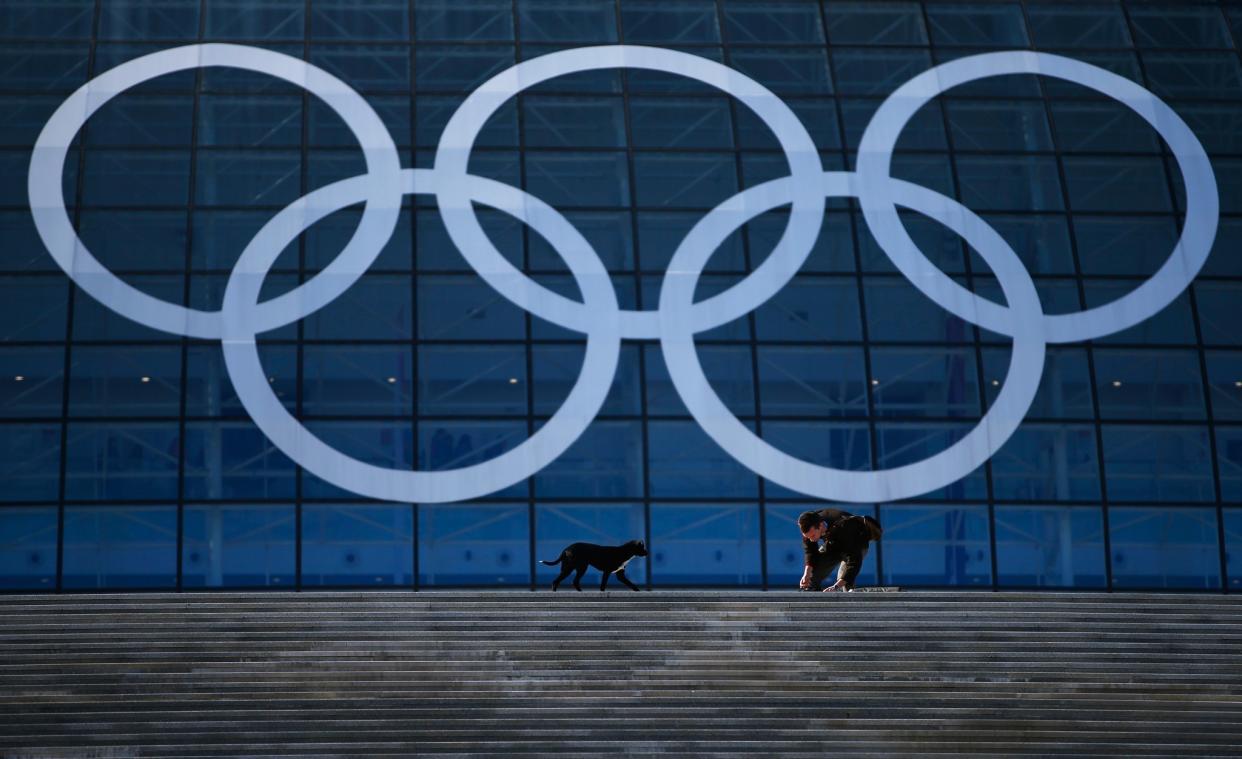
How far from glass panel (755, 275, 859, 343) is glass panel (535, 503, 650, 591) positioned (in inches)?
150

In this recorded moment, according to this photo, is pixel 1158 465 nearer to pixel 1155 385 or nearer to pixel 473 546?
pixel 1155 385

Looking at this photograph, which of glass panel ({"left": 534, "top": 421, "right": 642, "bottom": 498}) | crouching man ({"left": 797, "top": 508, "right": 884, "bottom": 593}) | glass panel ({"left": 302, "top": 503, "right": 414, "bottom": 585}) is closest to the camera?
crouching man ({"left": 797, "top": 508, "right": 884, "bottom": 593})

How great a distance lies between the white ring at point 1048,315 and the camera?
28.9 meters

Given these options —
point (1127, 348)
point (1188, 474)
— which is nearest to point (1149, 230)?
point (1127, 348)

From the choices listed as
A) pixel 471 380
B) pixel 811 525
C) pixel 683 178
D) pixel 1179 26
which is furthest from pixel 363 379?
pixel 1179 26

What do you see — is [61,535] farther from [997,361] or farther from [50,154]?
[997,361]

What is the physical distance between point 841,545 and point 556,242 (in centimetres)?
917

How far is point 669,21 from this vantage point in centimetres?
3056

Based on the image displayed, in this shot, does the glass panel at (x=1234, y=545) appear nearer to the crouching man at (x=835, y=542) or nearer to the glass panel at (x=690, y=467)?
the glass panel at (x=690, y=467)

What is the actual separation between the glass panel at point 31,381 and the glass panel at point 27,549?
1.67m

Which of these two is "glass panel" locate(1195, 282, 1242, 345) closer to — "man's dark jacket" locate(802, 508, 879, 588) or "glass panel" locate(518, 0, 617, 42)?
"glass panel" locate(518, 0, 617, 42)

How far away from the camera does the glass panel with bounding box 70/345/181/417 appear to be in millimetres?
28047

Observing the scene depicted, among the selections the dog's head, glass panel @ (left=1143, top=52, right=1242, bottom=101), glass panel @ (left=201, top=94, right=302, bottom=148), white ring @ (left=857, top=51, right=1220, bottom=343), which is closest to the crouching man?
the dog's head

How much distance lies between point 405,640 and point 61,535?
11.1 meters
